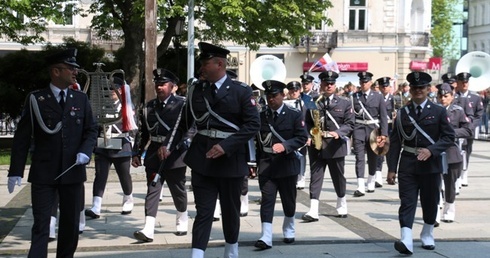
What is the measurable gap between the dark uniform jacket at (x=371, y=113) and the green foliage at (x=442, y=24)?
177ft

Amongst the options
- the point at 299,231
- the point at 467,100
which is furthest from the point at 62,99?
the point at 467,100

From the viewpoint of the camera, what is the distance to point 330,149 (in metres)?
12.1

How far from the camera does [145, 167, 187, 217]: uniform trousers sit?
397 inches

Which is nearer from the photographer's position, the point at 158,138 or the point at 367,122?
the point at 158,138

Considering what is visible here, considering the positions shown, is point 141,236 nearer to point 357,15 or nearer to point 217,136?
point 217,136

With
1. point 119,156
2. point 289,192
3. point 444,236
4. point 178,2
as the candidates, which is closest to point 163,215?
point 119,156

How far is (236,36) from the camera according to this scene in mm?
24578

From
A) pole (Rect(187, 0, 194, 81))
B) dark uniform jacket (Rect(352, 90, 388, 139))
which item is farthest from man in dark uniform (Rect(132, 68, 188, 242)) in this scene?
pole (Rect(187, 0, 194, 81))

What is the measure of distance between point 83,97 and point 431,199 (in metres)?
4.00

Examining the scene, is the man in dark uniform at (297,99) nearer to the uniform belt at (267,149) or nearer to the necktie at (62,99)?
the uniform belt at (267,149)

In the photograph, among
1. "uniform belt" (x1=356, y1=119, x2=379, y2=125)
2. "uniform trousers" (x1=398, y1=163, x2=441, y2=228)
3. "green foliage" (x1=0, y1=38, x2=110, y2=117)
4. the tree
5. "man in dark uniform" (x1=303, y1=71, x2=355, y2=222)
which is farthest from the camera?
"green foliage" (x1=0, y1=38, x2=110, y2=117)

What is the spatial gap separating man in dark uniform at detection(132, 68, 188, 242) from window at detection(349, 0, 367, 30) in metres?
42.2

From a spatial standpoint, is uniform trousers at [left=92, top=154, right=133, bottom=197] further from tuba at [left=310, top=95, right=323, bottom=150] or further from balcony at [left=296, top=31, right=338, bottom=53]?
balcony at [left=296, top=31, right=338, bottom=53]

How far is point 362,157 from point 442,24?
188 feet
